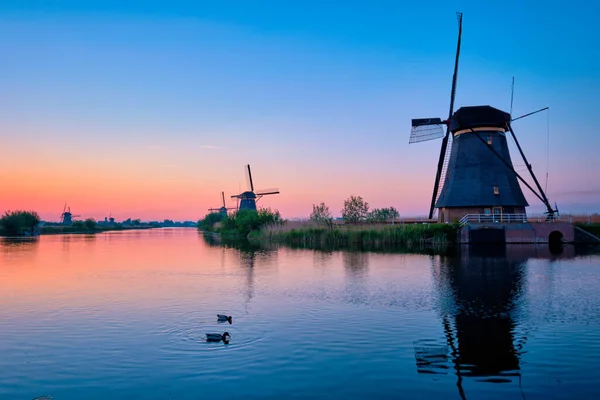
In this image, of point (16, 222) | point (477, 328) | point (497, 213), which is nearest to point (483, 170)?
point (497, 213)

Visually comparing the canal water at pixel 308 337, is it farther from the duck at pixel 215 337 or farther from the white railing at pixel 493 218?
the white railing at pixel 493 218

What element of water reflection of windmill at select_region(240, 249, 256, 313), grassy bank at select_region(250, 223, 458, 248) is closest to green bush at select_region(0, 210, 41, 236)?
grassy bank at select_region(250, 223, 458, 248)

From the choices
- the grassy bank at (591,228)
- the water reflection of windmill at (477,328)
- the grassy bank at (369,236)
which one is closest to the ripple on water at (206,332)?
the water reflection of windmill at (477,328)

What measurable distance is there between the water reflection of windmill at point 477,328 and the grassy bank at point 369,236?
57.7 ft

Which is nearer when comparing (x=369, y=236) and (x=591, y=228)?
(x=591, y=228)

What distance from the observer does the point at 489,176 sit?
37844 millimetres

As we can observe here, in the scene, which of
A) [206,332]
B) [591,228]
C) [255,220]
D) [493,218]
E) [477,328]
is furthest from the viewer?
[255,220]

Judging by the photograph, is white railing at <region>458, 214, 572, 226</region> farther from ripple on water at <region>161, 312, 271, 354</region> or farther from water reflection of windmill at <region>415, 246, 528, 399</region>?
ripple on water at <region>161, 312, 271, 354</region>

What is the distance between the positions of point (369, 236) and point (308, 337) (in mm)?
30145

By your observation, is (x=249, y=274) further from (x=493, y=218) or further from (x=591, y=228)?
(x=591, y=228)

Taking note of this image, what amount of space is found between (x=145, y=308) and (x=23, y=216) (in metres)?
76.1

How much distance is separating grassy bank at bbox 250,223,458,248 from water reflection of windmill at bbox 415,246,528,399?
17587 millimetres

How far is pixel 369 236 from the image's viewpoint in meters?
39.3

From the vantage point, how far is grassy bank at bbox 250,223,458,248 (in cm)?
3725
